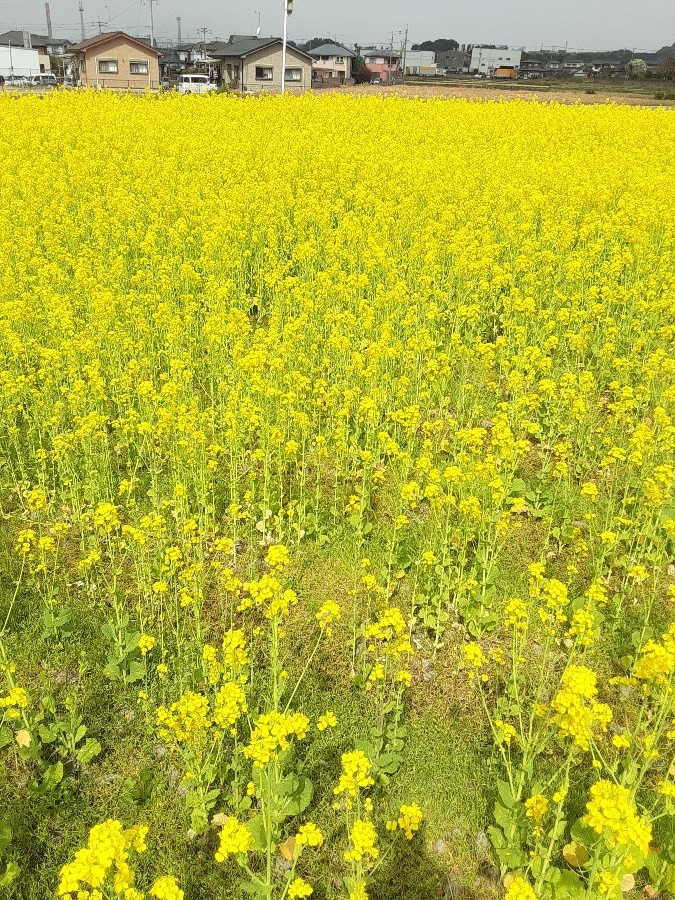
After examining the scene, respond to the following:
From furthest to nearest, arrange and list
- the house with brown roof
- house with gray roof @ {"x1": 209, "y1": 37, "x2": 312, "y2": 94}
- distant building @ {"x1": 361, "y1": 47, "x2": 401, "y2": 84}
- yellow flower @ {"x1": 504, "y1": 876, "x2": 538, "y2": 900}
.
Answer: distant building @ {"x1": 361, "y1": 47, "x2": 401, "y2": 84} → house with gray roof @ {"x1": 209, "y1": 37, "x2": 312, "y2": 94} → the house with brown roof → yellow flower @ {"x1": 504, "y1": 876, "x2": 538, "y2": 900}

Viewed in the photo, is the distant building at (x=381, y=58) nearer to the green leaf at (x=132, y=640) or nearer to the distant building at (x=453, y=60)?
the distant building at (x=453, y=60)

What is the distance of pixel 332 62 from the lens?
82.0 m

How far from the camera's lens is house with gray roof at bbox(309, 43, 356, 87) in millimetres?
81250

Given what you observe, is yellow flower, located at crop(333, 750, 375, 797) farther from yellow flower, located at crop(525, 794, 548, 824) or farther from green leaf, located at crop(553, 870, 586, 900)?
green leaf, located at crop(553, 870, 586, 900)

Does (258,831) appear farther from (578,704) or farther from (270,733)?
(578,704)

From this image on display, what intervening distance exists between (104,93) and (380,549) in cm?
2478

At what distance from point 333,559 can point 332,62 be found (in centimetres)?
9290

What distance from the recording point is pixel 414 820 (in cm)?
296

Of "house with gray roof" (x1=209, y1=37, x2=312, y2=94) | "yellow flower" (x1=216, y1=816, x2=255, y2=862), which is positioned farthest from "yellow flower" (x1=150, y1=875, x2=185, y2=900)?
"house with gray roof" (x1=209, y1=37, x2=312, y2=94)

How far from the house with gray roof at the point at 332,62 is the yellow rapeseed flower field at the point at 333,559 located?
83.4m

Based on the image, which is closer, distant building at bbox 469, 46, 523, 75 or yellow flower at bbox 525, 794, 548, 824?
yellow flower at bbox 525, 794, 548, 824

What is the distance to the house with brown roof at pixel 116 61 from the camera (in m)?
52.3

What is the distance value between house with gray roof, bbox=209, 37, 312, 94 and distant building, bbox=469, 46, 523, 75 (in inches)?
3101

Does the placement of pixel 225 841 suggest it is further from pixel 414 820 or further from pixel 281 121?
pixel 281 121
